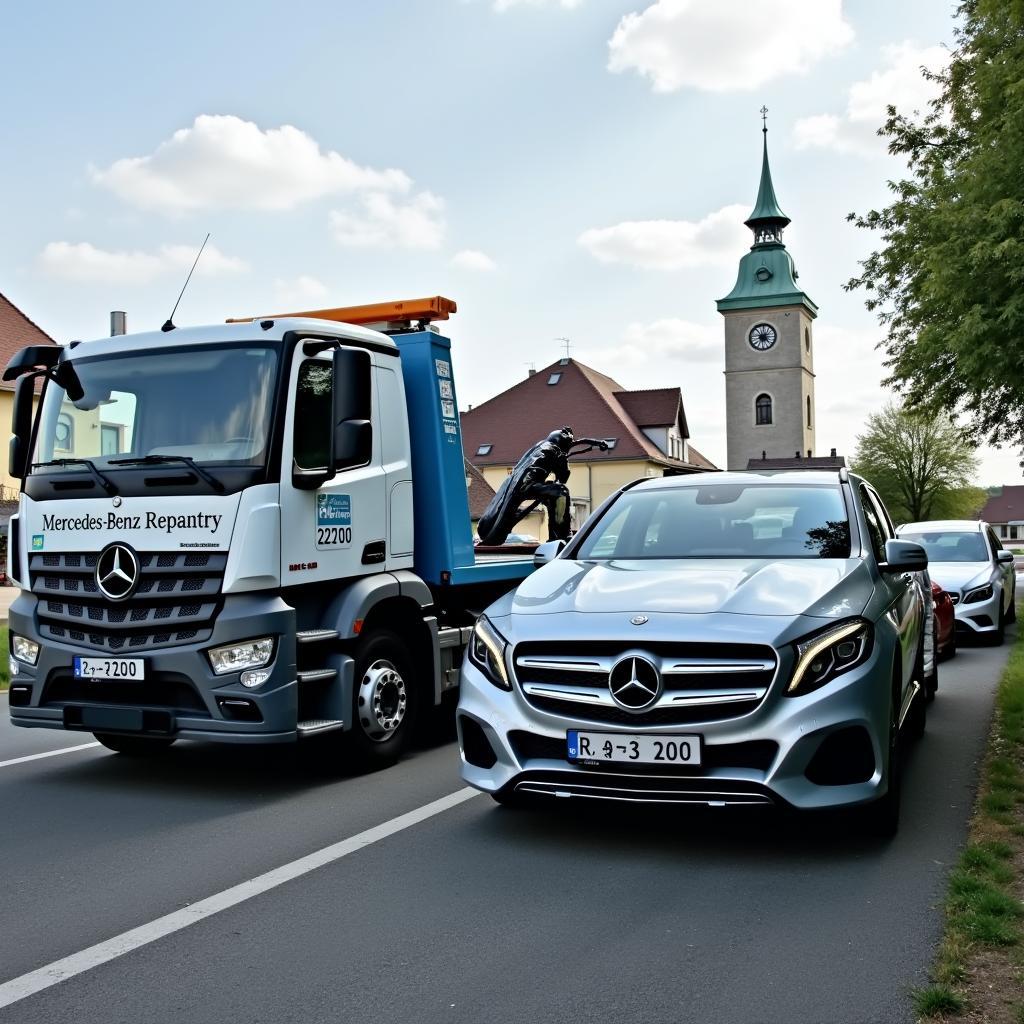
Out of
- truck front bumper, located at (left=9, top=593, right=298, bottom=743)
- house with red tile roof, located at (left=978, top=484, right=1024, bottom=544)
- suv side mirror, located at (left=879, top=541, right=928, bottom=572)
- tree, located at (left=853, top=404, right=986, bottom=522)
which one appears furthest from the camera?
house with red tile roof, located at (left=978, top=484, right=1024, bottom=544)

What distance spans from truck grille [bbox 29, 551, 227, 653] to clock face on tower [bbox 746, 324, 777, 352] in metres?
80.2

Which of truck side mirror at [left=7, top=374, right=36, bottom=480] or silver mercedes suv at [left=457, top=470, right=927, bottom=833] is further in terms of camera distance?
truck side mirror at [left=7, top=374, right=36, bottom=480]

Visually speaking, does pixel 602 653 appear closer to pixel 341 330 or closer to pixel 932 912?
pixel 932 912

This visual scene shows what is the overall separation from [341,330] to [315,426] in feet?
2.48

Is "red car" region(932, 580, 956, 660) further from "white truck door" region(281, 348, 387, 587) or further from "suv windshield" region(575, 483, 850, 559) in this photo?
"white truck door" region(281, 348, 387, 587)

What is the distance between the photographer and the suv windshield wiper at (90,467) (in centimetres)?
657

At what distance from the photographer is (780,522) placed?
6555 millimetres

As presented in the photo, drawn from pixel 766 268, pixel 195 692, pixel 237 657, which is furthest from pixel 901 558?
pixel 766 268

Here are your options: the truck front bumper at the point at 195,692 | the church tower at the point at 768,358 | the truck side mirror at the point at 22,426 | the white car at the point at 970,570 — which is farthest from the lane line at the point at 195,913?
the church tower at the point at 768,358

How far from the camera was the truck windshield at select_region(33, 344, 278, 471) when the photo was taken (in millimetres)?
6566

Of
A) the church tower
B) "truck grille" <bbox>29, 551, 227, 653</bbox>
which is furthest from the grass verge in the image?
the church tower

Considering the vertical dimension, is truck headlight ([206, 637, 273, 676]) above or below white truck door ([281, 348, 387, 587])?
below

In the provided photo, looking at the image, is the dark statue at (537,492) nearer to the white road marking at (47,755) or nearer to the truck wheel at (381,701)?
the truck wheel at (381,701)

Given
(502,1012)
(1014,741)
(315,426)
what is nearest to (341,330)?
(315,426)
